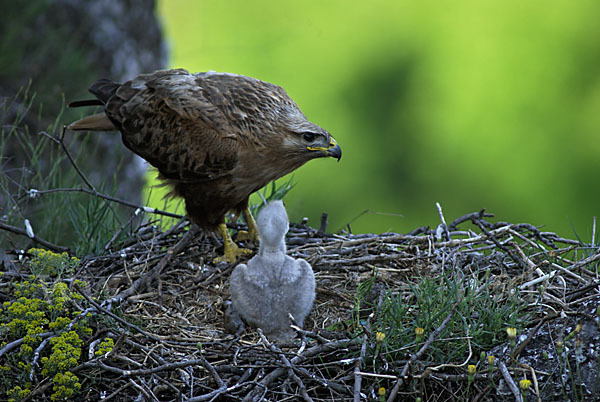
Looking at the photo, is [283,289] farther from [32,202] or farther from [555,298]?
[32,202]

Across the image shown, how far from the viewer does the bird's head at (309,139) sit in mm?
4191

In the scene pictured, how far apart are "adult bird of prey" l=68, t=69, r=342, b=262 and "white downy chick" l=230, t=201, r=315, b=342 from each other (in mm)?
716

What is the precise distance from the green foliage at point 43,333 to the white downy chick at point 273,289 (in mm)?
787

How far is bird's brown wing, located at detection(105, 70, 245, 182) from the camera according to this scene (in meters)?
4.28

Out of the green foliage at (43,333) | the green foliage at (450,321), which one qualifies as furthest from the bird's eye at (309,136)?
the green foliage at (43,333)

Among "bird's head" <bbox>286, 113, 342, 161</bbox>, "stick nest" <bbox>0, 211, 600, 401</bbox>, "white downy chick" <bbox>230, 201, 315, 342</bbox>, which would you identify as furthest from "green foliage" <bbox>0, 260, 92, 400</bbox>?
"bird's head" <bbox>286, 113, 342, 161</bbox>

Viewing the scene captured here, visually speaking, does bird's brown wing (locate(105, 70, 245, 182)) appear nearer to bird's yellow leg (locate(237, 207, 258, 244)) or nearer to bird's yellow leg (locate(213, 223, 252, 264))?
bird's yellow leg (locate(213, 223, 252, 264))

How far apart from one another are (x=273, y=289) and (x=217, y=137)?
44.2 inches

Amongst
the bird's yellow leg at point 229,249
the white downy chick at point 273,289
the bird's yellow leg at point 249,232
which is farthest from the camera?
the bird's yellow leg at point 249,232

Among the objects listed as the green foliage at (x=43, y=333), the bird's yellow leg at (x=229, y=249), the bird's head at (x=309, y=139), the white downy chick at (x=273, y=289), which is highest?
the bird's head at (x=309, y=139)

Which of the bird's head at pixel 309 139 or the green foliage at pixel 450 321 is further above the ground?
the bird's head at pixel 309 139

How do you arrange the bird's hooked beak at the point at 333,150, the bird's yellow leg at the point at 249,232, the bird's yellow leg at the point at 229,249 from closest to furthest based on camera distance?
1. the bird's hooked beak at the point at 333,150
2. the bird's yellow leg at the point at 229,249
3. the bird's yellow leg at the point at 249,232

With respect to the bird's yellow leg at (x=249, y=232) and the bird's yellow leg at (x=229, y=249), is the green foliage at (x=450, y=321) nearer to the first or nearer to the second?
the bird's yellow leg at (x=229, y=249)

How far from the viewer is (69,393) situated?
2766mm
